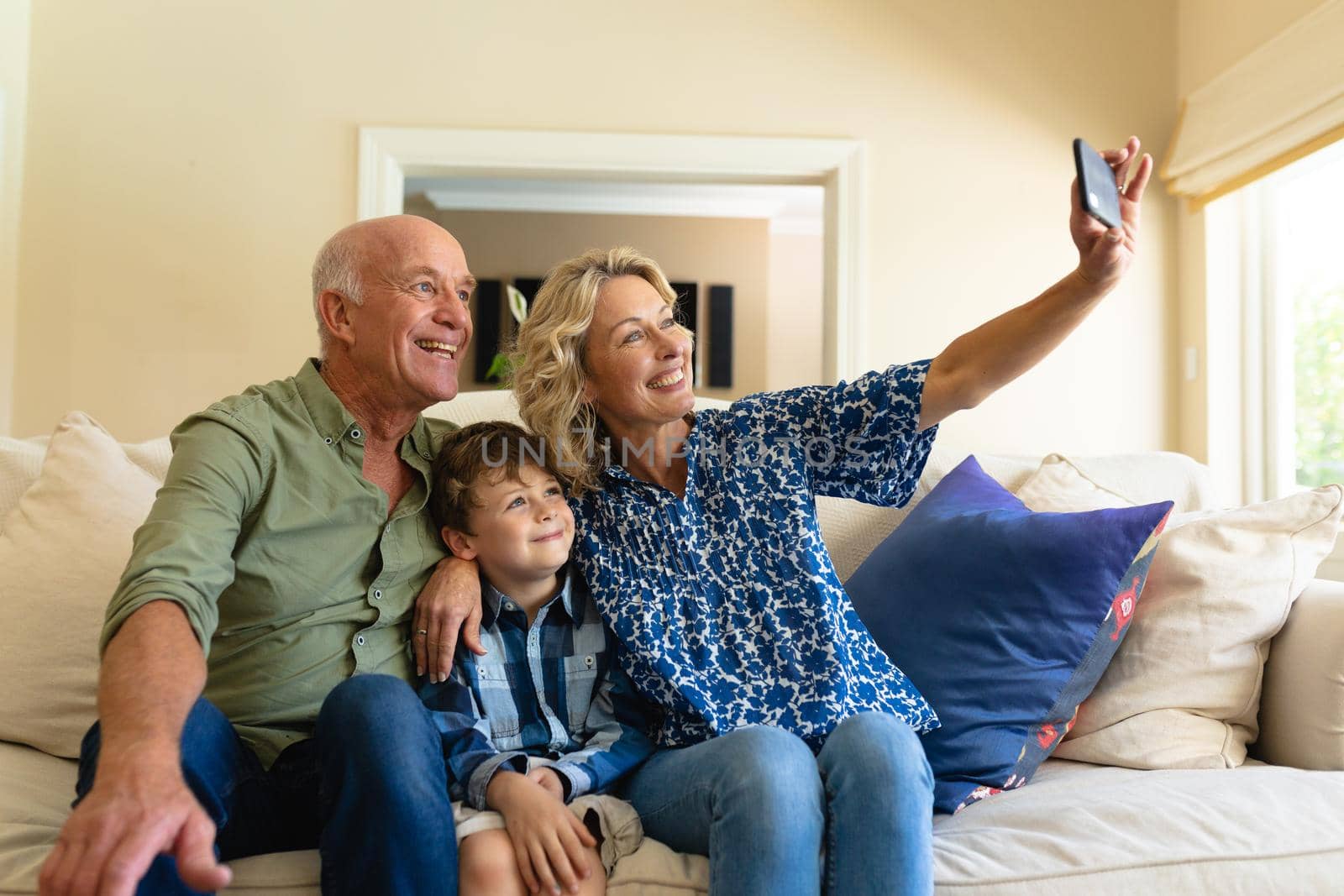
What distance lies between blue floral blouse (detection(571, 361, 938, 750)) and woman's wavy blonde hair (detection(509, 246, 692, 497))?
0.06m

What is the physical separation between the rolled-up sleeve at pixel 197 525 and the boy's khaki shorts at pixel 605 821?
1.19ft

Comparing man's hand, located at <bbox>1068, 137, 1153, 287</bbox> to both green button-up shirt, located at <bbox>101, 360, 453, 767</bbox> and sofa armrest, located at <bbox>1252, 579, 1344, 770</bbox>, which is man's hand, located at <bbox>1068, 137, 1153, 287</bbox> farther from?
green button-up shirt, located at <bbox>101, 360, 453, 767</bbox>

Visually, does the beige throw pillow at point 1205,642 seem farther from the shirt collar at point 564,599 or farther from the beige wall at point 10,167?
the beige wall at point 10,167

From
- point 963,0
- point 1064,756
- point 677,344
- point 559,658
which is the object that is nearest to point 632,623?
point 559,658

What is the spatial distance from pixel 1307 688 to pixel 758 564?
0.81m

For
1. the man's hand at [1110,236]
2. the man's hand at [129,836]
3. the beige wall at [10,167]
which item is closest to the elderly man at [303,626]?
the man's hand at [129,836]

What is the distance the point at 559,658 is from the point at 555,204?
5.47m

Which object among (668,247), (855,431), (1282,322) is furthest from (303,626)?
(668,247)

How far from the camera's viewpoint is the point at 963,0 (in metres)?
3.44

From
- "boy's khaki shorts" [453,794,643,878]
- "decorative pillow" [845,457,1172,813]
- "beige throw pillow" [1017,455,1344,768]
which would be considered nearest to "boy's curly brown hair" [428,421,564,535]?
"boy's khaki shorts" [453,794,643,878]

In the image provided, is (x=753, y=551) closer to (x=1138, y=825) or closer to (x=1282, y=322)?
(x=1138, y=825)

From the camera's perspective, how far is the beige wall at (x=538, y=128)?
131 inches

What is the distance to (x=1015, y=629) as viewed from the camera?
1523 mm

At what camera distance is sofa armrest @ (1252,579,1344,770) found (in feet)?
4.83
